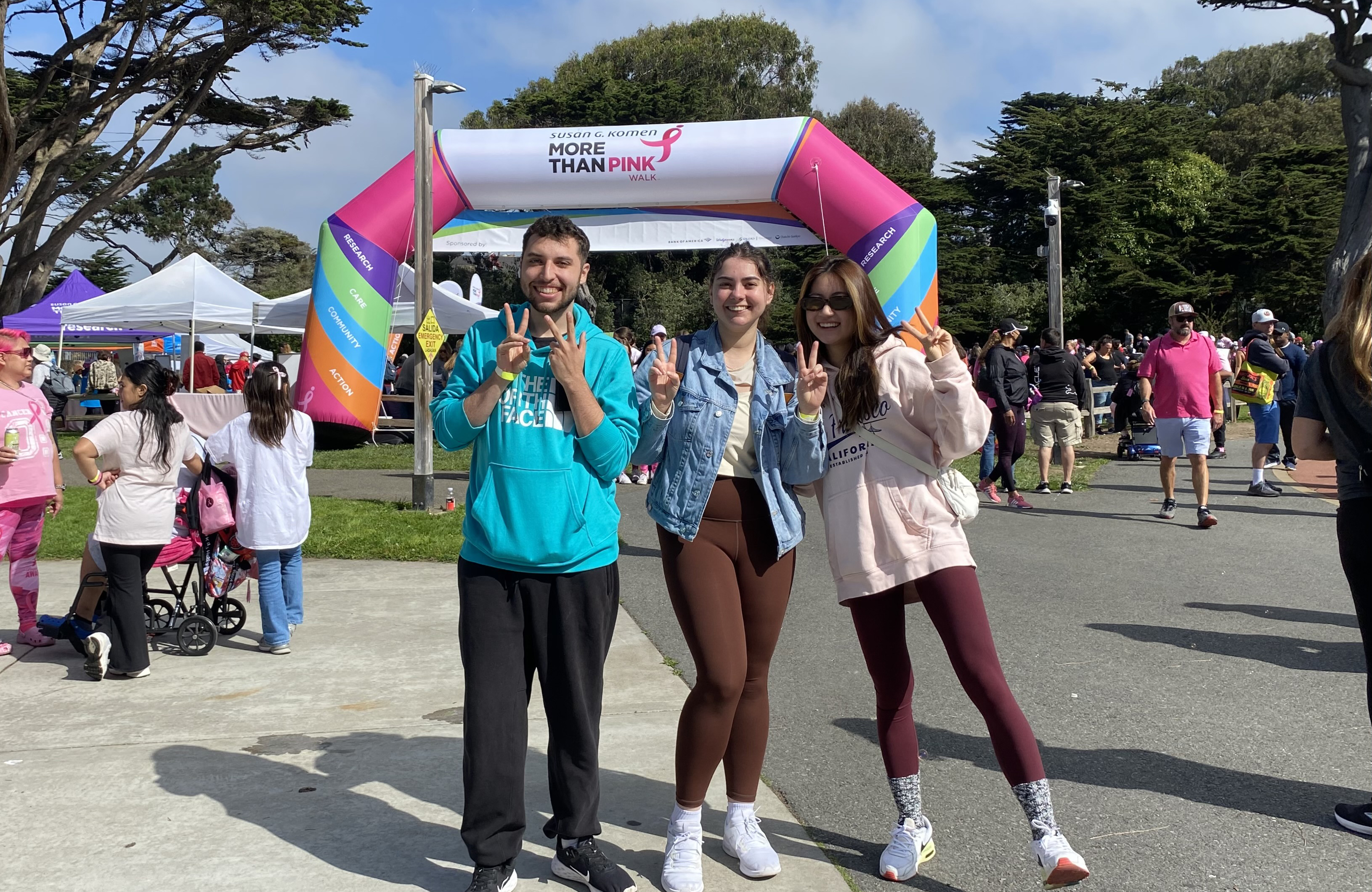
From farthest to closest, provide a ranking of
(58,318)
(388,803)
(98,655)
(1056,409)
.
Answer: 1. (58,318)
2. (1056,409)
3. (98,655)
4. (388,803)

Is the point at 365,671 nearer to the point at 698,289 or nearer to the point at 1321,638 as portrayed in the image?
the point at 1321,638

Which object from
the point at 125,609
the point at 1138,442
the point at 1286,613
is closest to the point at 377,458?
the point at 1138,442

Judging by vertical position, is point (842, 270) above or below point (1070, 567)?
above

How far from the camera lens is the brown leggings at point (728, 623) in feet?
10.7

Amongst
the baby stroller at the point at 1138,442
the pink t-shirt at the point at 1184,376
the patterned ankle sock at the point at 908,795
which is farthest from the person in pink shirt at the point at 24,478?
the baby stroller at the point at 1138,442

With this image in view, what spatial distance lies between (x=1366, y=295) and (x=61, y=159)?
877 inches

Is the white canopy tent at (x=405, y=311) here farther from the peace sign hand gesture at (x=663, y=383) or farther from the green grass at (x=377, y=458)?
the peace sign hand gesture at (x=663, y=383)

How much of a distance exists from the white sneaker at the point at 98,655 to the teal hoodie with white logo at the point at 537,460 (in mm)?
3139

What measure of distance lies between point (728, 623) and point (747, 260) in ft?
3.56

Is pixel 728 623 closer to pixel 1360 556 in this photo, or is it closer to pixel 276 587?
pixel 1360 556

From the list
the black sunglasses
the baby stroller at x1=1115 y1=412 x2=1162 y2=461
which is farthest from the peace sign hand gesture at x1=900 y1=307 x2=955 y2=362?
the baby stroller at x1=1115 y1=412 x2=1162 y2=461

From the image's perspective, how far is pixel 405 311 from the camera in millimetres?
19062

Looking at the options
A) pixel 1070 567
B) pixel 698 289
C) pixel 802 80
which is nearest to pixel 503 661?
pixel 1070 567

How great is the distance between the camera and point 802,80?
55.7 meters
